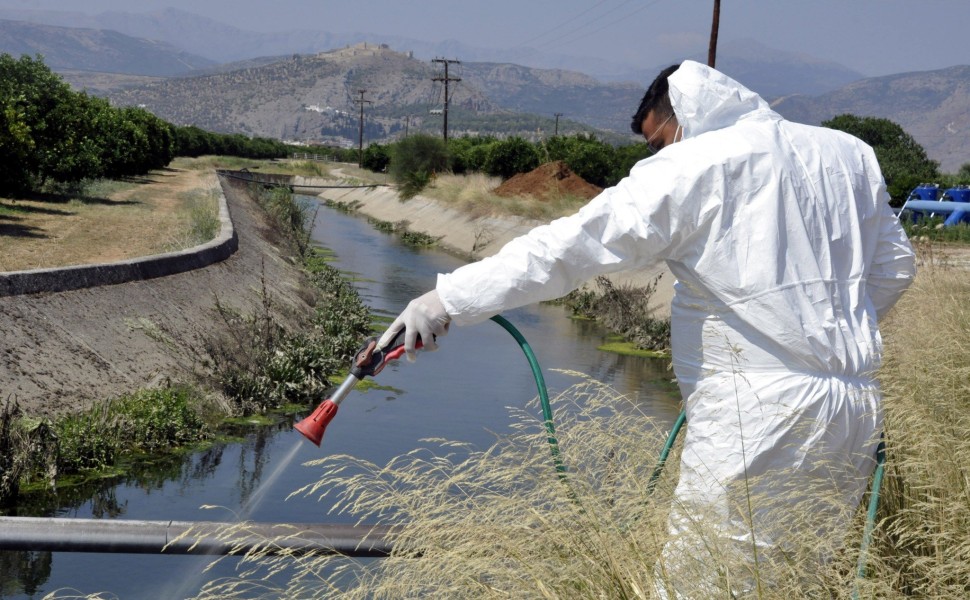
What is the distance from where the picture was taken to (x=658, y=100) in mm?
3311

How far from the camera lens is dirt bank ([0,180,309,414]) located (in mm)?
9336

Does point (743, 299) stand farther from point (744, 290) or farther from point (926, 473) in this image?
point (926, 473)

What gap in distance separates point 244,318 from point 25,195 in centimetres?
1528

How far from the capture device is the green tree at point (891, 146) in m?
55.6

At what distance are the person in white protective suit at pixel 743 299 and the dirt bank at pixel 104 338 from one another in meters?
6.93

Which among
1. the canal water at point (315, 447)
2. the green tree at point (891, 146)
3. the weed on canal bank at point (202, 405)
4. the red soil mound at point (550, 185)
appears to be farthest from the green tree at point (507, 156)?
the weed on canal bank at point (202, 405)

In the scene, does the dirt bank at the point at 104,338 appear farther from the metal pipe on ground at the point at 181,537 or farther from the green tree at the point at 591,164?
the green tree at the point at 591,164

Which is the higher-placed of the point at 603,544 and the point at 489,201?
the point at 603,544

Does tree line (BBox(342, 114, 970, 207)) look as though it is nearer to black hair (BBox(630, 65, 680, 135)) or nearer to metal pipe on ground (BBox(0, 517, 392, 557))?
black hair (BBox(630, 65, 680, 135))

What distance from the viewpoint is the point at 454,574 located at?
2846 mm

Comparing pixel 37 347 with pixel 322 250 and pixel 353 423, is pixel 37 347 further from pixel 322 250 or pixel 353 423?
pixel 322 250

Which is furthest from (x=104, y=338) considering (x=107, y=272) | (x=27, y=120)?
(x=27, y=120)

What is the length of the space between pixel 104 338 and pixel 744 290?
8.99 metres

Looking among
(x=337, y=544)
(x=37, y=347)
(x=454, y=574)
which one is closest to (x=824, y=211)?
(x=454, y=574)
